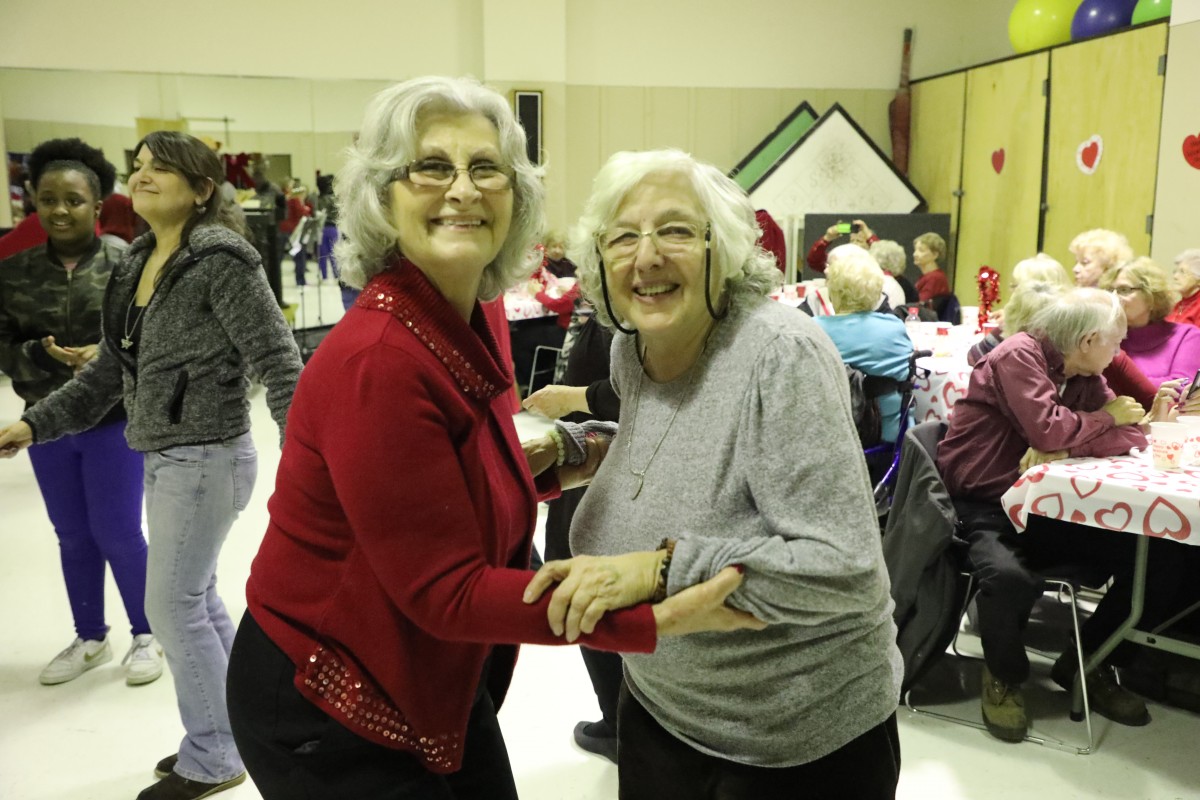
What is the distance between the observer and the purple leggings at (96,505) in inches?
112

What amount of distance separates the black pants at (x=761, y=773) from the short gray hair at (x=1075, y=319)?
1794 mm

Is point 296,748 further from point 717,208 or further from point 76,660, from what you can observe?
point 76,660

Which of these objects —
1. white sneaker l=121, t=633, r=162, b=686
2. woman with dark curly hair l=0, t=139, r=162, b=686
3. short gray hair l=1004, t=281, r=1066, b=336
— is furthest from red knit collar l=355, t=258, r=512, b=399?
white sneaker l=121, t=633, r=162, b=686

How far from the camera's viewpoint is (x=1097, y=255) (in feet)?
16.0

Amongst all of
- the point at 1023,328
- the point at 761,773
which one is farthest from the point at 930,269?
the point at 761,773

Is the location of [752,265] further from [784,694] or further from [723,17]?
[723,17]

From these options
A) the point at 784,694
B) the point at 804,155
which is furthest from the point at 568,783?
the point at 804,155

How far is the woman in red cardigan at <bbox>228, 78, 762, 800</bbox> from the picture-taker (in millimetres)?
1089

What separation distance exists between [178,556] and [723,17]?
318 inches

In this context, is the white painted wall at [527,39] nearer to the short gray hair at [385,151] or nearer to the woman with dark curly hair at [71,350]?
the woman with dark curly hair at [71,350]

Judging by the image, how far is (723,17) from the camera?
898 centimetres

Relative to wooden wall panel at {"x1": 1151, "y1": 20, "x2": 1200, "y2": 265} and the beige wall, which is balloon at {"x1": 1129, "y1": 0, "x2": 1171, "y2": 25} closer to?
wooden wall panel at {"x1": 1151, "y1": 20, "x2": 1200, "y2": 265}

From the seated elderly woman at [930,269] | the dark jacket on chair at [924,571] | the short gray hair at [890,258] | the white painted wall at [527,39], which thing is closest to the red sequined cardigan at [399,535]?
the dark jacket on chair at [924,571]

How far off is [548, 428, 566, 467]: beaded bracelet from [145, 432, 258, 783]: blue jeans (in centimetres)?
96
